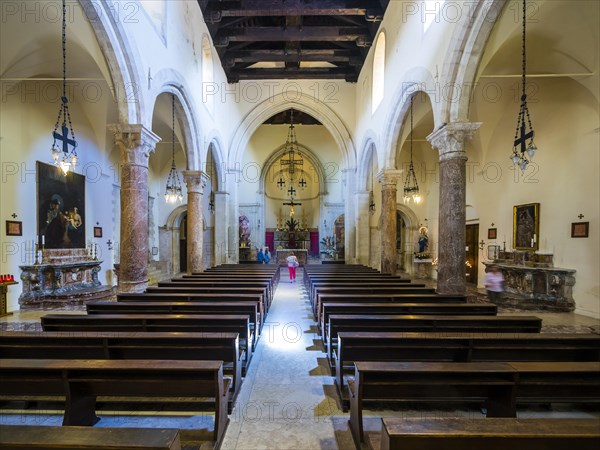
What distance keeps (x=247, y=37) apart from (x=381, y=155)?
6.80 m

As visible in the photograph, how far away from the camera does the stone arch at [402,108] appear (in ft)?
22.5

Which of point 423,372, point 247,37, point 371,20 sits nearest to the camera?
point 423,372

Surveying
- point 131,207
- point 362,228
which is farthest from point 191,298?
point 362,228

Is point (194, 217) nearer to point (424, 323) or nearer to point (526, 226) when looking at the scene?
point (424, 323)

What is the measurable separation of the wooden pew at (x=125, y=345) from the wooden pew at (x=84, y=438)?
1.58 metres

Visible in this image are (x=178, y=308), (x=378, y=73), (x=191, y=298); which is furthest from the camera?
(x=378, y=73)

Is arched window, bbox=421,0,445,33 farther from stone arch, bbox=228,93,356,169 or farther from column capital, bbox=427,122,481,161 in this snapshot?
stone arch, bbox=228,93,356,169

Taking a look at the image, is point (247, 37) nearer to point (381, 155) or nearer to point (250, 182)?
point (381, 155)

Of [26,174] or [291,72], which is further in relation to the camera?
[291,72]

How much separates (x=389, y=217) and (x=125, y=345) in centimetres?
853

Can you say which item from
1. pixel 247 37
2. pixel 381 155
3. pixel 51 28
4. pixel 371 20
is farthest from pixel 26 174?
pixel 371 20

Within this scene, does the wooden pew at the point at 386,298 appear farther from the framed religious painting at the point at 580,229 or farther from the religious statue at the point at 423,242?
the religious statue at the point at 423,242

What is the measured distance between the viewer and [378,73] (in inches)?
450

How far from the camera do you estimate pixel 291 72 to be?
13938 millimetres
